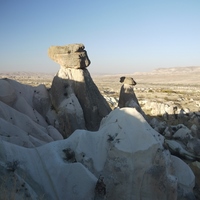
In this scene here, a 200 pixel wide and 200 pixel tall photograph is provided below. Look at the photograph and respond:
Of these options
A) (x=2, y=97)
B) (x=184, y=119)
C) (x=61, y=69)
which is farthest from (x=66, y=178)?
(x=184, y=119)

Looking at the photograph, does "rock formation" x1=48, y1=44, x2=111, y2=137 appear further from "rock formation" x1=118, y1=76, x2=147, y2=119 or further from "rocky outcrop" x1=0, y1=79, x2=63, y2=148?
"rock formation" x1=118, y1=76, x2=147, y2=119

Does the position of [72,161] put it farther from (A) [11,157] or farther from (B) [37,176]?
(A) [11,157]

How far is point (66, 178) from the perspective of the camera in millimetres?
6078

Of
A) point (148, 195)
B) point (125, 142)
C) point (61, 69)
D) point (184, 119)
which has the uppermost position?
point (61, 69)

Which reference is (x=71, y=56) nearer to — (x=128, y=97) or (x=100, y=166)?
(x=128, y=97)

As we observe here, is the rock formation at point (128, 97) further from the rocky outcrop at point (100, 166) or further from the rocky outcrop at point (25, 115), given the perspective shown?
the rocky outcrop at point (100, 166)

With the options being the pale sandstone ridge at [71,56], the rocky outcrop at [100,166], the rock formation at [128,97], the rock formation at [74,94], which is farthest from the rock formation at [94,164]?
the rock formation at [128,97]

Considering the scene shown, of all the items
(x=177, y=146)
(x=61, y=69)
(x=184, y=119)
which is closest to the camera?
(x=61, y=69)

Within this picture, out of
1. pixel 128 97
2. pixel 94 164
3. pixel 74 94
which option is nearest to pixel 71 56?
pixel 74 94

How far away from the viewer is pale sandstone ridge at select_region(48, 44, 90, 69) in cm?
1350

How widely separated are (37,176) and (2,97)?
225 inches

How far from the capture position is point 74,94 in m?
12.8

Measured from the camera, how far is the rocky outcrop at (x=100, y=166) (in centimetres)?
582

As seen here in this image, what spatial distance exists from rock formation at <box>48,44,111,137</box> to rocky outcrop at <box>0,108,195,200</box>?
16.1 ft
